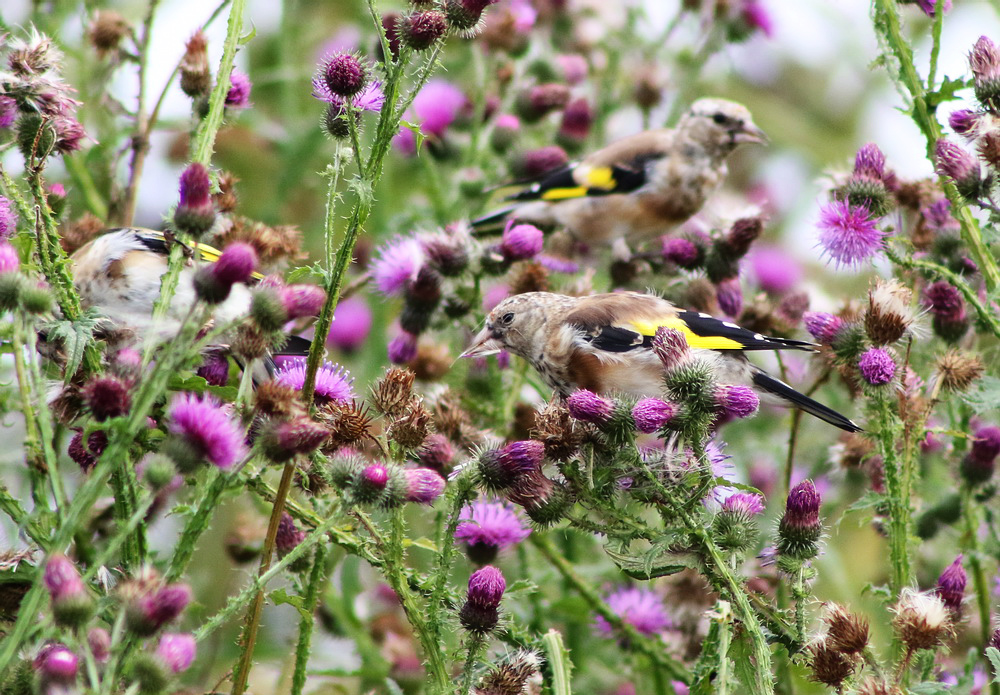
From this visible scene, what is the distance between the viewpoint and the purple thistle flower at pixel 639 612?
3143 millimetres

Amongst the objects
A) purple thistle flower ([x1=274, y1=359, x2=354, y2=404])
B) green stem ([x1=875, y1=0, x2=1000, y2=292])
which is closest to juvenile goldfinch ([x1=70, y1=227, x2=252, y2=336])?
purple thistle flower ([x1=274, y1=359, x2=354, y2=404])

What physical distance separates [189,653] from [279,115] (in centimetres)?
447

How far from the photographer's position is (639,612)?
3.18m

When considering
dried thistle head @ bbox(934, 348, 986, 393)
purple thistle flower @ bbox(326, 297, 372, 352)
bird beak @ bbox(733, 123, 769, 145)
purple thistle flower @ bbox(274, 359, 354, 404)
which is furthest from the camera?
bird beak @ bbox(733, 123, 769, 145)

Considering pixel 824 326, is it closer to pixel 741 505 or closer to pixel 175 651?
pixel 741 505

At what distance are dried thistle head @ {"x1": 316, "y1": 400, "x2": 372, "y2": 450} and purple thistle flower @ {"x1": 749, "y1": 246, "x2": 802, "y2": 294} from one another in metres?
2.61

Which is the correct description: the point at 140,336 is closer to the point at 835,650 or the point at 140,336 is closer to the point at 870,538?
the point at 835,650

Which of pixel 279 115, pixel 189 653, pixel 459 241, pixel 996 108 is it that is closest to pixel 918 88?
pixel 996 108

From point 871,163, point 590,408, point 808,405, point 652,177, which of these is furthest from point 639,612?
point 652,177

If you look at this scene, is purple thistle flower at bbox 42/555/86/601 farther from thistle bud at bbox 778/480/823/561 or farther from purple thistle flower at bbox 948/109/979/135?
purple thistle flower at bbox 948/109/979/135

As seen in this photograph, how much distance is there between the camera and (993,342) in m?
3.95

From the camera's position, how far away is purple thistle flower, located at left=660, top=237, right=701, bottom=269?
3.49m

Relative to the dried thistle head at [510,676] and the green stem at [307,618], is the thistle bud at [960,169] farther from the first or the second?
the green stem at [307,618]

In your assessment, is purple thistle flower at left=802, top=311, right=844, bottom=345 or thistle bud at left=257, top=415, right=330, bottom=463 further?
purple thistle flower at left=802, top=311, right=844, bottom=345
